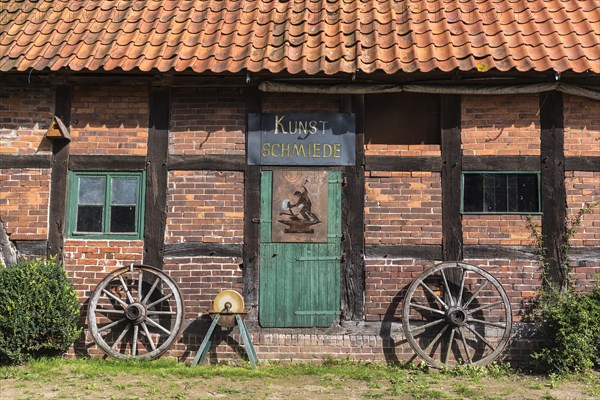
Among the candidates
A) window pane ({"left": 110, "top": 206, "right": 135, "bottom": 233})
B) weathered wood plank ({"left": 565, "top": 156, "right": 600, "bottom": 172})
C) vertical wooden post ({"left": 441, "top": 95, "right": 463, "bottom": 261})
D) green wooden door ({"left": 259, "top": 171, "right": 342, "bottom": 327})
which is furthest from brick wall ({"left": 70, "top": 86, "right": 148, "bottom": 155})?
weathered wood plank ({"left": 565, "top": 156, "right": 600, "bottom": 172})

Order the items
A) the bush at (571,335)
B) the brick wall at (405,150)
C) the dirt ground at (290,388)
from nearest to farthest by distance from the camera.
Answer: the dirt ground at (290,388), the bush at (571,335), the brick wall at (405,150)

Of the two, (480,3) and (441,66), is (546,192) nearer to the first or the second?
(441,66)

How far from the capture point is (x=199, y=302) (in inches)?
A: 285

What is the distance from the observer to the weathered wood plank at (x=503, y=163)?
725 centimetres

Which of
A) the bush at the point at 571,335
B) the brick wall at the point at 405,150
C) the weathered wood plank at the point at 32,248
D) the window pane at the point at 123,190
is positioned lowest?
the bush at the point at 571,335

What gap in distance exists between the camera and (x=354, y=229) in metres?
7.29

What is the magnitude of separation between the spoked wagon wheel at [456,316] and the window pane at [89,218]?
393 centimetres

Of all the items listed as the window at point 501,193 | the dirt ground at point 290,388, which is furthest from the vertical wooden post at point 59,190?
the window at point 501,193

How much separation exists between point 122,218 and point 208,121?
5.34 ft

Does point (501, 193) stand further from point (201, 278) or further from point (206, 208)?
point (201, 278)

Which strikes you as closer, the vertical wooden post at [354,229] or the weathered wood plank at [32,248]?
the vertical wooden post at [354,229]

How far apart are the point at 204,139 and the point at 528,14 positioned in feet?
14.8

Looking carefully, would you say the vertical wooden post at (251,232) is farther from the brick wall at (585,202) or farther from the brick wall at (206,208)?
the brick wall at (585,202)

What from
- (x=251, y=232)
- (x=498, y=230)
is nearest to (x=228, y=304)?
(x=251, y=232)
